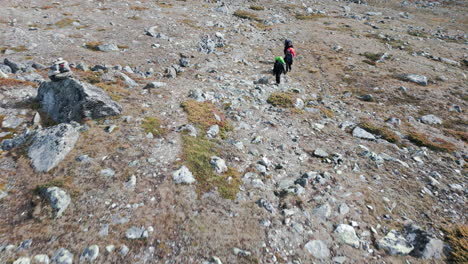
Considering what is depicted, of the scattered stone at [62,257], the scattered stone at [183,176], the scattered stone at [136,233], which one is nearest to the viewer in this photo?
the scattered stone at [62,257]

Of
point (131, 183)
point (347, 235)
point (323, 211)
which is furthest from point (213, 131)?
point (347, 235)

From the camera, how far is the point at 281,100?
577 inches

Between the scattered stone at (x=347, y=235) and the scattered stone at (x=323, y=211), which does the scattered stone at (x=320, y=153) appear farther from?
the scattered stone at (x=347, y=235)

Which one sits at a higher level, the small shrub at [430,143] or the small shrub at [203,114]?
the small shrub at [430,143]

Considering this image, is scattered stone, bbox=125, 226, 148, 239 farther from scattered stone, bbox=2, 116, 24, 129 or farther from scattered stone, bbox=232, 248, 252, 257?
scattered stone, bbox=2, 116, 24, 129

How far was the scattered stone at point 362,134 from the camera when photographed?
12.0 m

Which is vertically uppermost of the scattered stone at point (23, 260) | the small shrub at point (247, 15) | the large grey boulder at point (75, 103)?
the small shrub at point (247, 15)

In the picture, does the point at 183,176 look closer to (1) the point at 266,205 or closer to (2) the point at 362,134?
(1) the point at 266,205

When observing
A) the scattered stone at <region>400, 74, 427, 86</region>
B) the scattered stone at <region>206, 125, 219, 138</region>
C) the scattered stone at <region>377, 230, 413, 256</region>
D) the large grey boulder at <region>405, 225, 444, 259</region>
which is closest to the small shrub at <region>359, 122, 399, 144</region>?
the large grey boulder at <region>405, 225, 444, 259</region>

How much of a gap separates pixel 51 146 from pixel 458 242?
40.9ft

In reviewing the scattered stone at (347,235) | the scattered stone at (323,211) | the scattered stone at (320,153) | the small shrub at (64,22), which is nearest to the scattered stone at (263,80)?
the scattered stone at (320,153)

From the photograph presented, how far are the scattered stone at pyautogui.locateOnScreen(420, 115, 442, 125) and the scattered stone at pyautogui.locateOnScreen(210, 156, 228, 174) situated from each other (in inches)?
500

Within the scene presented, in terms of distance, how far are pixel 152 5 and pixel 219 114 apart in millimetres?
32840

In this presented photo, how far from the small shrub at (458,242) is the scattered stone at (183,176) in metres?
7.39
